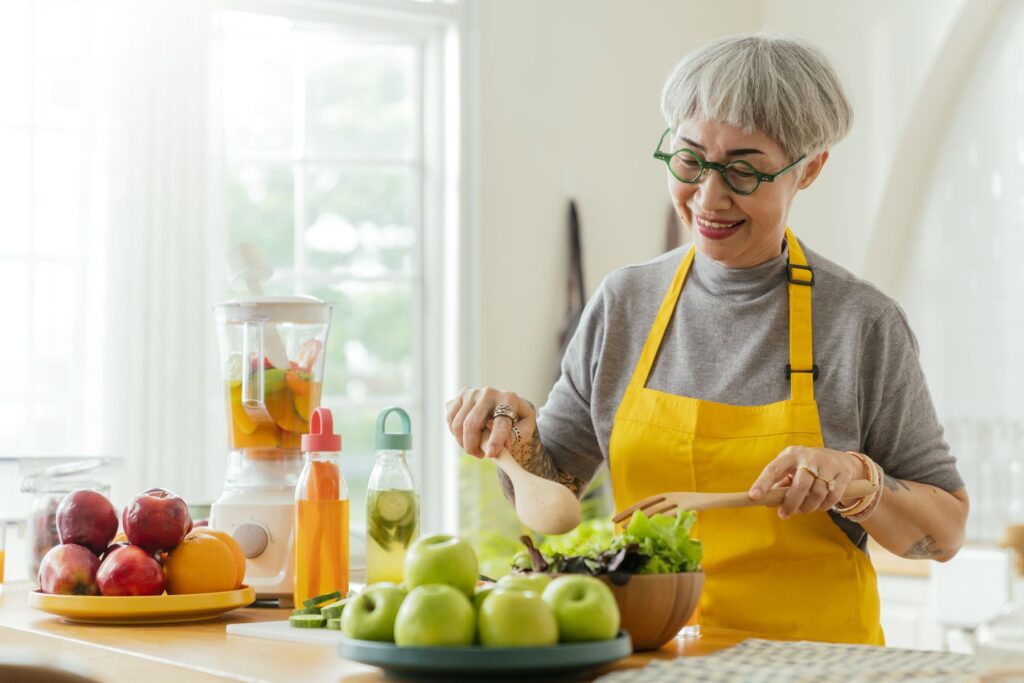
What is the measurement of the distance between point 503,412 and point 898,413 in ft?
1.86

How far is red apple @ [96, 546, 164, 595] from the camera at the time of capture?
1646mm

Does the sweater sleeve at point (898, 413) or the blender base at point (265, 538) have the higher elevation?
the sweater sleeve at point (898, 413)

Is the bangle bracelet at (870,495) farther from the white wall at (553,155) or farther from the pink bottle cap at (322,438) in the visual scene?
the white wall at (553,155)

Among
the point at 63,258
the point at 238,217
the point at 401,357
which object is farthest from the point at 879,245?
the point at 63,258

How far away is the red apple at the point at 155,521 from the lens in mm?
1651

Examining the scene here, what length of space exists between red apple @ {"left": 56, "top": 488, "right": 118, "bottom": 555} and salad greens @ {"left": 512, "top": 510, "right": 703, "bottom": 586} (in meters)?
0.61

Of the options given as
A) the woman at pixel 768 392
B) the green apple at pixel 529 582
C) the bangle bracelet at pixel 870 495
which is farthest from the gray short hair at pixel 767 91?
the green apple at pixel 529 582

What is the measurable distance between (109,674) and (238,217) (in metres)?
2.69

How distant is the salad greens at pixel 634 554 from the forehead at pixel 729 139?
0.60m

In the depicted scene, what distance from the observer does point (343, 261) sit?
4.18 meters

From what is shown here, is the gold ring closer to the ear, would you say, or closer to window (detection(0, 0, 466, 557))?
the ear

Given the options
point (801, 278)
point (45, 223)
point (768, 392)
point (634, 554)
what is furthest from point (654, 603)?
point (45, 223)

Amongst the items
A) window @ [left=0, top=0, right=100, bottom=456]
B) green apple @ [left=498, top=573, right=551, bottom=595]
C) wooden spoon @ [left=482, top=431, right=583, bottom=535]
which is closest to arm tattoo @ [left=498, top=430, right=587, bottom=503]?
wooden spoon @ [left=482, top=431, right=583, bottom=535]

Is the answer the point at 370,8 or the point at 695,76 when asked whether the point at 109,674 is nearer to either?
the point at 695,76
